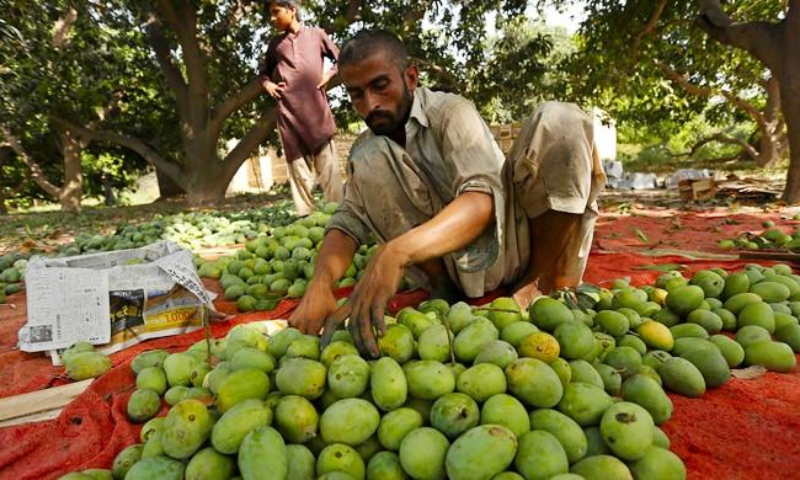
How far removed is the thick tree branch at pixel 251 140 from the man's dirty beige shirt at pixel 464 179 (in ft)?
26.7

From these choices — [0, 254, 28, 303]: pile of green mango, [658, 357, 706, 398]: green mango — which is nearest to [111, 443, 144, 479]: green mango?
[658, 357, 706, 398]: green mango

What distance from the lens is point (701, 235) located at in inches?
177

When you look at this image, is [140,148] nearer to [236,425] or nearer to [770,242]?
[236,425]

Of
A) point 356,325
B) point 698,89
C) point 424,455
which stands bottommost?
point 424,455

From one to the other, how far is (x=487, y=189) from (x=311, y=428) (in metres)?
1.06

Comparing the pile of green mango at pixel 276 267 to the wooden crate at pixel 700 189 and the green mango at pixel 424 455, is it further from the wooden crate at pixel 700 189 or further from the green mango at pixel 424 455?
the wooden crate at pixel 700 189

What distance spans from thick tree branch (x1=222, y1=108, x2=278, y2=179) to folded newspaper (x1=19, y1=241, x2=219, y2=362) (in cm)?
760

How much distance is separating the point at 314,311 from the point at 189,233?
4122mm

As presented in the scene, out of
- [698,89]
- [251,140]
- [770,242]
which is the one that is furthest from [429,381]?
[698,89]

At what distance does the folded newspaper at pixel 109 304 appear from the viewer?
91.0 inches

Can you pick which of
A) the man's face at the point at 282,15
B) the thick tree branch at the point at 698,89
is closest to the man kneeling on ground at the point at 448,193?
the man's face at the point at 282,15

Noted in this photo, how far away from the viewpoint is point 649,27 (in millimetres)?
8188

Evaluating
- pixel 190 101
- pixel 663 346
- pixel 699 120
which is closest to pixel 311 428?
pixel 663 346

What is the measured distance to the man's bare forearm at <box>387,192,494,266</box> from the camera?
1548 mm
